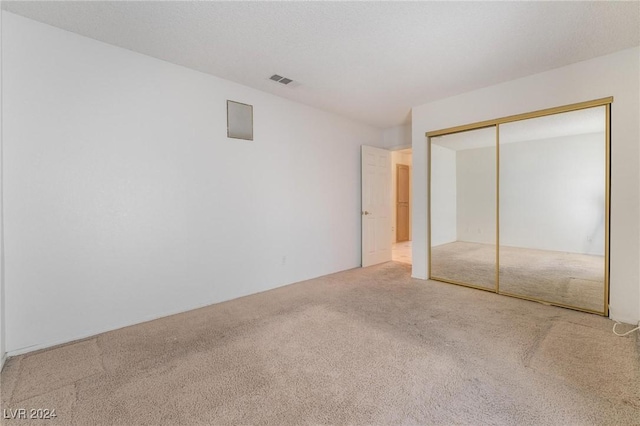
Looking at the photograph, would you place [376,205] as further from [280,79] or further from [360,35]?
[360,35]

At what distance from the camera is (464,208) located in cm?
394

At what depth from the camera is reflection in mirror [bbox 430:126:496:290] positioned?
3.67m

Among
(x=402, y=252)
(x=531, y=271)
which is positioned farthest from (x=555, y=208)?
(x=402, y=252)

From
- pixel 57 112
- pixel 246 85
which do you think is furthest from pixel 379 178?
pixel 57 112

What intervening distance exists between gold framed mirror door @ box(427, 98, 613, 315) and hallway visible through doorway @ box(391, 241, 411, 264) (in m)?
1.46

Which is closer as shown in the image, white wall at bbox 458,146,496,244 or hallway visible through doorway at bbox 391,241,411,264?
white wall at bbox 458,146,496,244

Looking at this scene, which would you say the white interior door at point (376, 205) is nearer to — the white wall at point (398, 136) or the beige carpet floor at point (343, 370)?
the white wall at point (398, 136)

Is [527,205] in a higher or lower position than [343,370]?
higher

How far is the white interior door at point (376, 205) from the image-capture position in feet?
16.3

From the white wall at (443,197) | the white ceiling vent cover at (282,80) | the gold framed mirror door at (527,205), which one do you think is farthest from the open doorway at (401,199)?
the white ceiling vent cover at (282,80)

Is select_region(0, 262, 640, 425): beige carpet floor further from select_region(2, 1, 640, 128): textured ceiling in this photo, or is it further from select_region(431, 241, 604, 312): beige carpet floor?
select_region(2, 1, 640, 128): textured ceiling

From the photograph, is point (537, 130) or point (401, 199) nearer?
point (537, 130)

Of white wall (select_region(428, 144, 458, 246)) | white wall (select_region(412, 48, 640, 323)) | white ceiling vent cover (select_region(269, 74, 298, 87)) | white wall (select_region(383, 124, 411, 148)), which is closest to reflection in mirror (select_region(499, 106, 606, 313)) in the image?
white wall (select_region(412, 48, 640, 323))

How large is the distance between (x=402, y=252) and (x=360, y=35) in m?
4.89
